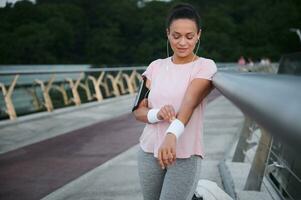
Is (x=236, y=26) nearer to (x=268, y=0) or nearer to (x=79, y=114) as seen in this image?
(x=268, y=0)

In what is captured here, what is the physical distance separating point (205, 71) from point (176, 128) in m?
0.31

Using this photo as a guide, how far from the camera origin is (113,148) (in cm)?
717

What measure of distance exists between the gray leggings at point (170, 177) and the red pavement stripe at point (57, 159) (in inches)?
109

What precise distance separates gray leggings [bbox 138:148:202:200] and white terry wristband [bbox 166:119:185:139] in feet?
0.67

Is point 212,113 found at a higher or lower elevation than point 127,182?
lower

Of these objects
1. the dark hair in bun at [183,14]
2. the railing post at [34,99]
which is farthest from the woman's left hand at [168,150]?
the railing post at [34,99]

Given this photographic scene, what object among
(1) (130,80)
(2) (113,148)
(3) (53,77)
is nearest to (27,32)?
(1) (130,80)

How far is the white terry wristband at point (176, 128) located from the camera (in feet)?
5.94

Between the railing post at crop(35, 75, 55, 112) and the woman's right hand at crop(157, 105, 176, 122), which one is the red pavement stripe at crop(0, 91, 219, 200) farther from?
the woman's right hand at crop(157, 105, 176, 122)

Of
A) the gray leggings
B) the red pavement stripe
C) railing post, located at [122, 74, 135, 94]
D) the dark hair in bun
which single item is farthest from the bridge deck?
railing post, located at [122, 74, 135, 94]

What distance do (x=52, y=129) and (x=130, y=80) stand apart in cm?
916

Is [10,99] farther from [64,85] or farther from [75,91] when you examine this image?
[75,91]

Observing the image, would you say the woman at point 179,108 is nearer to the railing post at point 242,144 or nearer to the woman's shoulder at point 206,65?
the woman's shoulder at point 206,65

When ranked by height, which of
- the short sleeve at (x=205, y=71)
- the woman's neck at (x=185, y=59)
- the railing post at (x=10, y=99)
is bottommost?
the railing post at (x=10, y=99)
